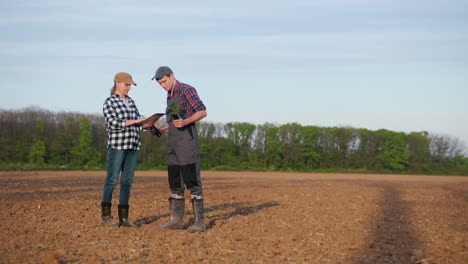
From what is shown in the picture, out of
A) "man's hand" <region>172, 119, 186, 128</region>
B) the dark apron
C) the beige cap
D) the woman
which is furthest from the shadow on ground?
the beige cap

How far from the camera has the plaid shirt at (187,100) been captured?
647 cm

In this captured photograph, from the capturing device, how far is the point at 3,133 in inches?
1597

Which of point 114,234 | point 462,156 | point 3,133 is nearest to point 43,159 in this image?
point 3,133

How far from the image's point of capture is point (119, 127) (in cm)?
636

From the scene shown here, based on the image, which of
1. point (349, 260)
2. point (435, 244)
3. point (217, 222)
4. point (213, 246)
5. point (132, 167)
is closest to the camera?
point (349, 260)

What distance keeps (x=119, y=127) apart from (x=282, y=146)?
137ft

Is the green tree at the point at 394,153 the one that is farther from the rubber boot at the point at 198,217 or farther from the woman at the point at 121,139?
the woman at the point at 121,139

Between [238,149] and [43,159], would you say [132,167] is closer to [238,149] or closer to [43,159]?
[43,159]

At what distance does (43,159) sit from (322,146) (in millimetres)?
27054

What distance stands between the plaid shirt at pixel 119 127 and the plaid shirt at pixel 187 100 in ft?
1.88

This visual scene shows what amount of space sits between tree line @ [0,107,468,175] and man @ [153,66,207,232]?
36591 mm

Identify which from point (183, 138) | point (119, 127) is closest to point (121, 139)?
point (119, 127)

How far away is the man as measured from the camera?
6.46 meters

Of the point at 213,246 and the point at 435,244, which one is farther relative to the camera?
the point at 435,244
